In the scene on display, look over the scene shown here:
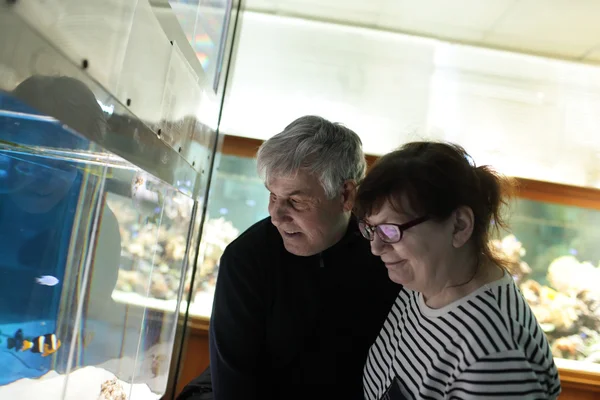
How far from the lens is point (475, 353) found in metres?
0.78

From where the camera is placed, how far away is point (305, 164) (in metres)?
1.17

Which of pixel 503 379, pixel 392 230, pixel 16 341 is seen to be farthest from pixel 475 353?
pixel 16 341

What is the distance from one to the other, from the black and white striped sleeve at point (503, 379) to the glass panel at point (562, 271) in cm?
195

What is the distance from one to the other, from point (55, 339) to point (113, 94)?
0.49 meters

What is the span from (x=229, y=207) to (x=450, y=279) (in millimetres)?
1940

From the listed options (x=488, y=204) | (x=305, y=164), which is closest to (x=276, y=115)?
(x=305, y=164)

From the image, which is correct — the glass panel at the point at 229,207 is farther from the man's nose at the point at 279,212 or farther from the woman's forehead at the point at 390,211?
the woman's forehead at the point at 390,211

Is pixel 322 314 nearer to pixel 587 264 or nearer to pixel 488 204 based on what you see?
pixel 488 204

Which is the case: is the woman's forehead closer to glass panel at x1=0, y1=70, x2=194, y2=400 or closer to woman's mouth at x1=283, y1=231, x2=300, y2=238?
woman's mouth at x1=283, y1=231, x2=300, y2=238

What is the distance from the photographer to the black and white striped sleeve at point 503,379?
74 cm

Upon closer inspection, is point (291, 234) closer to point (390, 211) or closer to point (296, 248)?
point (296, 248)

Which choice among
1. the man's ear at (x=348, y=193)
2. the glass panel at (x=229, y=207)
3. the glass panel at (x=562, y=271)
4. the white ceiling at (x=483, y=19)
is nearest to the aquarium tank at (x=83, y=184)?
the man's ear at (x=348, y=193)

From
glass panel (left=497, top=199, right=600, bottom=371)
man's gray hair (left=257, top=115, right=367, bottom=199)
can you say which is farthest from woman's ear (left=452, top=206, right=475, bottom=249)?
glass panel (left=497, top=199, right=600, bottom=371)

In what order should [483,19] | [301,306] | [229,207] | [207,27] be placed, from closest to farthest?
[301,306]
[207,27]
[483,19]
[229,207]
